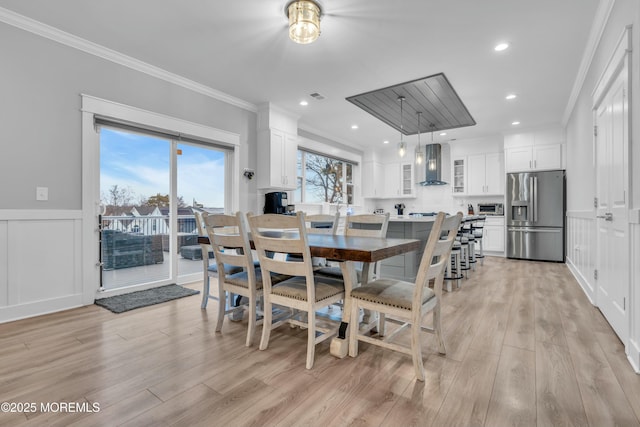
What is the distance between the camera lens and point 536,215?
19.1 ft

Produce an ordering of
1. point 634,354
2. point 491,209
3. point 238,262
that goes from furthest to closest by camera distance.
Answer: point 491,209
point 238,262
point 634,354

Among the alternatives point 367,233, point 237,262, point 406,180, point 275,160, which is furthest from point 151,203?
point 406,180

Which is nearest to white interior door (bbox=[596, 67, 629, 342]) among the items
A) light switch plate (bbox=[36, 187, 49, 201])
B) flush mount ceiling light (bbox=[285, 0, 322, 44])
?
flush mount ceiling light (bbox=[285, 0, 322, 44])

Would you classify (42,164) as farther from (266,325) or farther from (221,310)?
(266,325)

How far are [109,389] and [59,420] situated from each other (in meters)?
0.24

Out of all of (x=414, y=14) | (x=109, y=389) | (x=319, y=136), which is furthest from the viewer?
(x=319, y=136)

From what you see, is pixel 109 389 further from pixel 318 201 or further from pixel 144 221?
pixel 318 201

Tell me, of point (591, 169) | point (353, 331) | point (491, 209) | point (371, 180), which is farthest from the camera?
point (371, 180)

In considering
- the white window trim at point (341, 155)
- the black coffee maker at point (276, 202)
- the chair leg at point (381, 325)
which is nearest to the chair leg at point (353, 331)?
the chair leg at point (381, 325)

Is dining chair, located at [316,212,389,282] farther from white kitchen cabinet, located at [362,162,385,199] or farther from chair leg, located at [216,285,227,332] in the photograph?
white kitchen cabinet, located at [362,162,385,199]

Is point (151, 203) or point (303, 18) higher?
point (303, 18)

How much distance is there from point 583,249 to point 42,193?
5.91m

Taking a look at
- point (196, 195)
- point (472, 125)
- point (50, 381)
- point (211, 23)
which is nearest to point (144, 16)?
point (211, 23)

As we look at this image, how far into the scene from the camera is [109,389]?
162 cm
